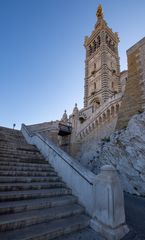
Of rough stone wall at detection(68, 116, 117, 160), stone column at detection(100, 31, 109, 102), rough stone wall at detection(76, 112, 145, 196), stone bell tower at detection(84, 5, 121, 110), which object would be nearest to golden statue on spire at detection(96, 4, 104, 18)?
stone bell tower at detection(84, 5, 121, 110)

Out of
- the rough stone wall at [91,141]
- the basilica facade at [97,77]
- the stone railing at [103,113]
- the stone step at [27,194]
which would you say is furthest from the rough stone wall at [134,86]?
the stone step at [27,194]

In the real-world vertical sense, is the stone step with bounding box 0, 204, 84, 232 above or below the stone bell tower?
below

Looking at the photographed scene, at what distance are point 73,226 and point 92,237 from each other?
0.40 m

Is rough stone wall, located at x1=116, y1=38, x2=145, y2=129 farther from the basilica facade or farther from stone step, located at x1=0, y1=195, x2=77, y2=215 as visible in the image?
stone step, located at x1=0, y1=195, x2=77, y2=215

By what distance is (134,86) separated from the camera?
10062 millimetres

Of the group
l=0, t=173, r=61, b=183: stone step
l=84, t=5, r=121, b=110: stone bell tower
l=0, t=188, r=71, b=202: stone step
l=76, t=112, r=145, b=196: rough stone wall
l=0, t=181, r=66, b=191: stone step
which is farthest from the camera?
l=84, t=5, r=121, b=110: stone bell tower

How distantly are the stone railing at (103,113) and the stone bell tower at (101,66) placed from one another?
49.2 ft

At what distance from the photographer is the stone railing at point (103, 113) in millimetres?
12711

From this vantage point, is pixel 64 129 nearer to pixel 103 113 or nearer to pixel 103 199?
pixel 103 113

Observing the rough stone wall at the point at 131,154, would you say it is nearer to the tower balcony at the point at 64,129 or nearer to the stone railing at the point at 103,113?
the stone railing at the point at 103,113

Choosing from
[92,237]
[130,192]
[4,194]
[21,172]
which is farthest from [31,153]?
[130,192]

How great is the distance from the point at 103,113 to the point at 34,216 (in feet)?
38.5

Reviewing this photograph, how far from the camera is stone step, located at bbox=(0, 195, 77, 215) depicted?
2.88 m

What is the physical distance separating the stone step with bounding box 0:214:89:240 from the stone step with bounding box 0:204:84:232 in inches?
3.3
